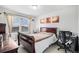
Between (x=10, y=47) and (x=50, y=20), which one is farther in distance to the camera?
(x=50, y=20)

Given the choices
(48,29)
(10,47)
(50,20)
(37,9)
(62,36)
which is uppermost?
(37,9)

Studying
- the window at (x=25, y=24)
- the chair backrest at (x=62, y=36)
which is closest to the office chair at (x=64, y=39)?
the chair backrest at (x=62, y=36)

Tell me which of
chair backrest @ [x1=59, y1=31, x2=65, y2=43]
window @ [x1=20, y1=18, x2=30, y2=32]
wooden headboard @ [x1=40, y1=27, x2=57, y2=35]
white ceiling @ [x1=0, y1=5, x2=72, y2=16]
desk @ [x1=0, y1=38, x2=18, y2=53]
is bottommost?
desk @ [x1=0, y1=38, x2=18, y2=53]

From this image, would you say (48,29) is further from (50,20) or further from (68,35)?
(68,35)

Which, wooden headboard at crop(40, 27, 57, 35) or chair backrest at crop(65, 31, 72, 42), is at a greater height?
wooden headboard at crop(40, 27, 57, 35)

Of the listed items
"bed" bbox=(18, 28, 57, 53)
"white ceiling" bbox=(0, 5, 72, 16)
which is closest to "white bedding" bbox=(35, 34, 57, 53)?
"bed" bbox=(18, 28, 57, 53)

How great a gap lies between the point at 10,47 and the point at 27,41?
241 millimetres

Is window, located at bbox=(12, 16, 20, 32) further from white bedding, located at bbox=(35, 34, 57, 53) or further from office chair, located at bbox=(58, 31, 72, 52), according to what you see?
office chair, located at bbox=(58, 31, 72, 52)

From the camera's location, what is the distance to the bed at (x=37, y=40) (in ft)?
3.36

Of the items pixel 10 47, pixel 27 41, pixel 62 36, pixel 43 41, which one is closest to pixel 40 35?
pixel 43 41

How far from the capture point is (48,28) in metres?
1.16

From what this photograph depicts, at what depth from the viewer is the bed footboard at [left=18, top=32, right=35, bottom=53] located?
103 cm

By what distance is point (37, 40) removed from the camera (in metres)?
1.01
